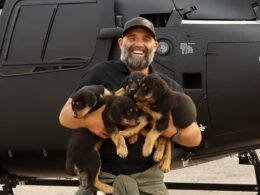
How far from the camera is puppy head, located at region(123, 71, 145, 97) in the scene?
334 centimetres

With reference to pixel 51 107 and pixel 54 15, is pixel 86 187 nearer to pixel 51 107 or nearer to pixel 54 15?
pixel 51 107

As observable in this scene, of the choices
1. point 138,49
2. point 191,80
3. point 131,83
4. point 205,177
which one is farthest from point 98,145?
point 205,177

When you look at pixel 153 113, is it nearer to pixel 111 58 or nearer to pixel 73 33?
pixel 111 58

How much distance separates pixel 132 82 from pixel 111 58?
2261 mm

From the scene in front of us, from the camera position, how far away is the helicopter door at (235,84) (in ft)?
17.5

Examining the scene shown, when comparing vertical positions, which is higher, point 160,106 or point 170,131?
point 160,106

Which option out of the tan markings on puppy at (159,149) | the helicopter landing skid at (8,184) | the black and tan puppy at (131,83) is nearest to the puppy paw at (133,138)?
the tan markings on puppy at (159,149)

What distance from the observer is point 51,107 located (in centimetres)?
570

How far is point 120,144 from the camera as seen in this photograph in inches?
133

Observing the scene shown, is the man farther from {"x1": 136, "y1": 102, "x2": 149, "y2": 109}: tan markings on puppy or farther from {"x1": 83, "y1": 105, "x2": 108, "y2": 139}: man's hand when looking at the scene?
{"x1": 136, "y1": 102, "x2": 149, "y2": 109}: tan markings on puppy

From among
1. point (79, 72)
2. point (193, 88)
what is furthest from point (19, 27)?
point (193, 88)

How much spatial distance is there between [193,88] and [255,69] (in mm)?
505

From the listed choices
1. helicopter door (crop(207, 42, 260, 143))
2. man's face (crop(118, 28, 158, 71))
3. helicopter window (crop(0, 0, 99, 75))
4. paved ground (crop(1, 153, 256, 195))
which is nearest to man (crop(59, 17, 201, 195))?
man's face (crop(118, 28, 158, 71))

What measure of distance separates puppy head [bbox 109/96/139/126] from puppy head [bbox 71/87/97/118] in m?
0.10
